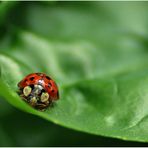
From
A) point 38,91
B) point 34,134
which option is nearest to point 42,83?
point 38,91

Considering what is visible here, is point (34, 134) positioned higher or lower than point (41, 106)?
lower

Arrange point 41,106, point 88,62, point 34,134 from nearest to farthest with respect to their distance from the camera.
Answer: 1. point 41,106
2. point 34,134
3. point 88,62

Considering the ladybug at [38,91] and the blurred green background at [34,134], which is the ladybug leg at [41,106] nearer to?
the ladybug at [38,91]

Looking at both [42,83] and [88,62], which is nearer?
[42,83]

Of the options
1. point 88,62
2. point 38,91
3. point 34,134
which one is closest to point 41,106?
point 38,91

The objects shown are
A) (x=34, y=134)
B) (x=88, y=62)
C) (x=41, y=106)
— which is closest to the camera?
(x=41, y=106)

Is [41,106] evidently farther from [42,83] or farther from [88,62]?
[88,62]

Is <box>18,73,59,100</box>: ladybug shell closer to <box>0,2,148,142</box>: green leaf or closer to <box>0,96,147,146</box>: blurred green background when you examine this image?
<box>0,2,148,142</box>: green leaf

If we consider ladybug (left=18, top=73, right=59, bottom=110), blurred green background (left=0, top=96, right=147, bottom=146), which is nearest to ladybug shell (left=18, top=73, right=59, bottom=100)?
ladybug (left=18, top=73, right=59, bottom=110)
